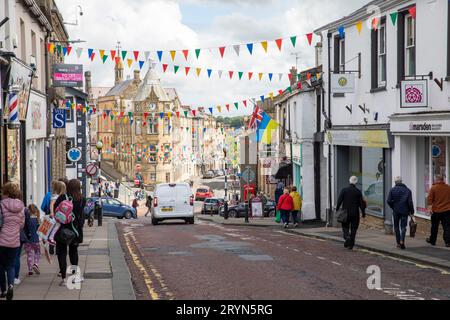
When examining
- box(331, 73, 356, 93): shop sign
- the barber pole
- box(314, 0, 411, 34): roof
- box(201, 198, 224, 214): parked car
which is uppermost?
box(314, 0, 411, 34): roof

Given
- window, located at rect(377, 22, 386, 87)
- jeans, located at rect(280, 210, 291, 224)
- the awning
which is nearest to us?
window, located at rect(377, 22, 386, 87)

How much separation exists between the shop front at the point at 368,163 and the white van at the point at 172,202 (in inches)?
282

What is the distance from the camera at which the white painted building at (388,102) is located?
20484 millimetres

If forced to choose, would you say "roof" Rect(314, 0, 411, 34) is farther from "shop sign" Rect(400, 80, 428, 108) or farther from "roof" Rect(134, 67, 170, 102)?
"roof" Rect(134, 67, 170, 102)

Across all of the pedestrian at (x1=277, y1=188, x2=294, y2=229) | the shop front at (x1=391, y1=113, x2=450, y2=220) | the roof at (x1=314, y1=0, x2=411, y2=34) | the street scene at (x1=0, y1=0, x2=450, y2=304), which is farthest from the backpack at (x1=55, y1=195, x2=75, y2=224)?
the pedestrian at (x1=277, y1=188, x2=294, y2=229)

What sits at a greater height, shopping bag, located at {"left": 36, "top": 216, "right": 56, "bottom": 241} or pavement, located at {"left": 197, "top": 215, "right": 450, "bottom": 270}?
shopping bag, located at {"left": 36, "top": 216, "right": 56, "bottom": 241}

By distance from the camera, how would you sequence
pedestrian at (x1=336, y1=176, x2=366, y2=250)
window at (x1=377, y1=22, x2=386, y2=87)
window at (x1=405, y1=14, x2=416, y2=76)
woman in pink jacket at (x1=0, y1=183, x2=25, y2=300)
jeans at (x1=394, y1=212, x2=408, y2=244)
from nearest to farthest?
woman in pink jacket at (x1=0, y1=183, x2=25, y2=300), jeans at (x1=394, y1=212, x2=408, y2=244), pedestrian at (x1=336, y1=176, x2=366, y2=250), window at (x1=405, y1=14, x2=416, y2=76), window at (x1=377, y1=22, x2=386, y2=87)

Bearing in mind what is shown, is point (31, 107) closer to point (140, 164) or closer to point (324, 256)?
point (324, 256)

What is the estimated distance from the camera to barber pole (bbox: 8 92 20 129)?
1998 cm

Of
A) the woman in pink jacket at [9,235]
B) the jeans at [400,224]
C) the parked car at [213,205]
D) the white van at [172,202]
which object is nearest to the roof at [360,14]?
the jeans at [400,224]

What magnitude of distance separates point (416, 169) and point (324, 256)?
617 centimetres

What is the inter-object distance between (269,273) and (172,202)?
19517mm

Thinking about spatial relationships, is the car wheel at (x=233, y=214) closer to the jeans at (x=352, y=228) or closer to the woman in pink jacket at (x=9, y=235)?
the jeans at (x=352, y=228)

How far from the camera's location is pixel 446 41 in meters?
19.9
